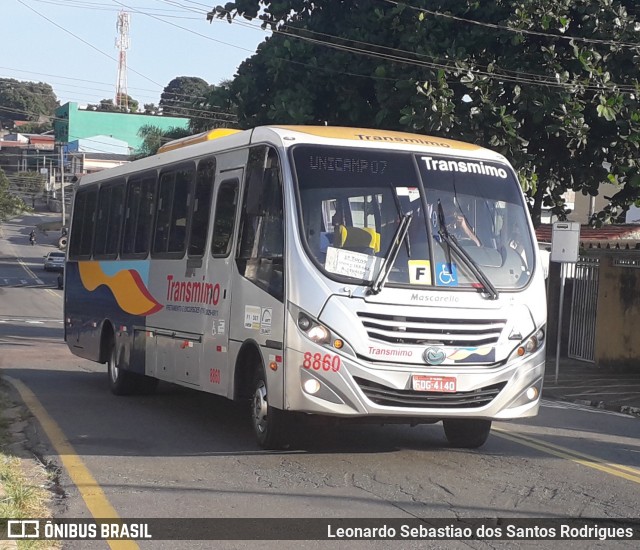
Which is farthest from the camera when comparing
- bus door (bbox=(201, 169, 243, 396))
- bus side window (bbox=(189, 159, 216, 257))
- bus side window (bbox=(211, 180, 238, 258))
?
bus side window (bbox=(189, 159, 216, 257))

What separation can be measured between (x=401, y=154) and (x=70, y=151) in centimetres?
10363

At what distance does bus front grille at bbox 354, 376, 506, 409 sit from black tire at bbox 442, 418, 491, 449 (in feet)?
4.09

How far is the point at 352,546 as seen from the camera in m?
6.57

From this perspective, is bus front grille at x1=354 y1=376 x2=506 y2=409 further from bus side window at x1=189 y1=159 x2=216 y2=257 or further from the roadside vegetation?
bus side window at x1=189 y1=159 x2=216 y2=257

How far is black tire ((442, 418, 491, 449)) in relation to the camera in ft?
33.6

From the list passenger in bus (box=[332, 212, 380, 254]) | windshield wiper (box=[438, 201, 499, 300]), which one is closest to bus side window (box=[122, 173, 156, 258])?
passenger in bus (box=[332, 212, 380, 254])

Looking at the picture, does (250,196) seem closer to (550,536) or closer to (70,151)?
(550,536)

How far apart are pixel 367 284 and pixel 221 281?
2210 mm

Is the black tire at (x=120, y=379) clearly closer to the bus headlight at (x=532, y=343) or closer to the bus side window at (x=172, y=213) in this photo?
the bus side window at (x=172, y=213)

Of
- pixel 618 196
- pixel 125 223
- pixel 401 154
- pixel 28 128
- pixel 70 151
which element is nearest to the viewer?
pixel 401 154

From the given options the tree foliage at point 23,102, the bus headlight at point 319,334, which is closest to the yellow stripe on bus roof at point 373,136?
the bus headlight at point 319,334

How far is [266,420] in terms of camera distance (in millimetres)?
9484

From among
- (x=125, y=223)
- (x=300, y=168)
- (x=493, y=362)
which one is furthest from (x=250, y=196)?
(x=125, y=223)

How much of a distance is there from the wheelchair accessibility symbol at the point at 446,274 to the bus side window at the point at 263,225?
135 cm
